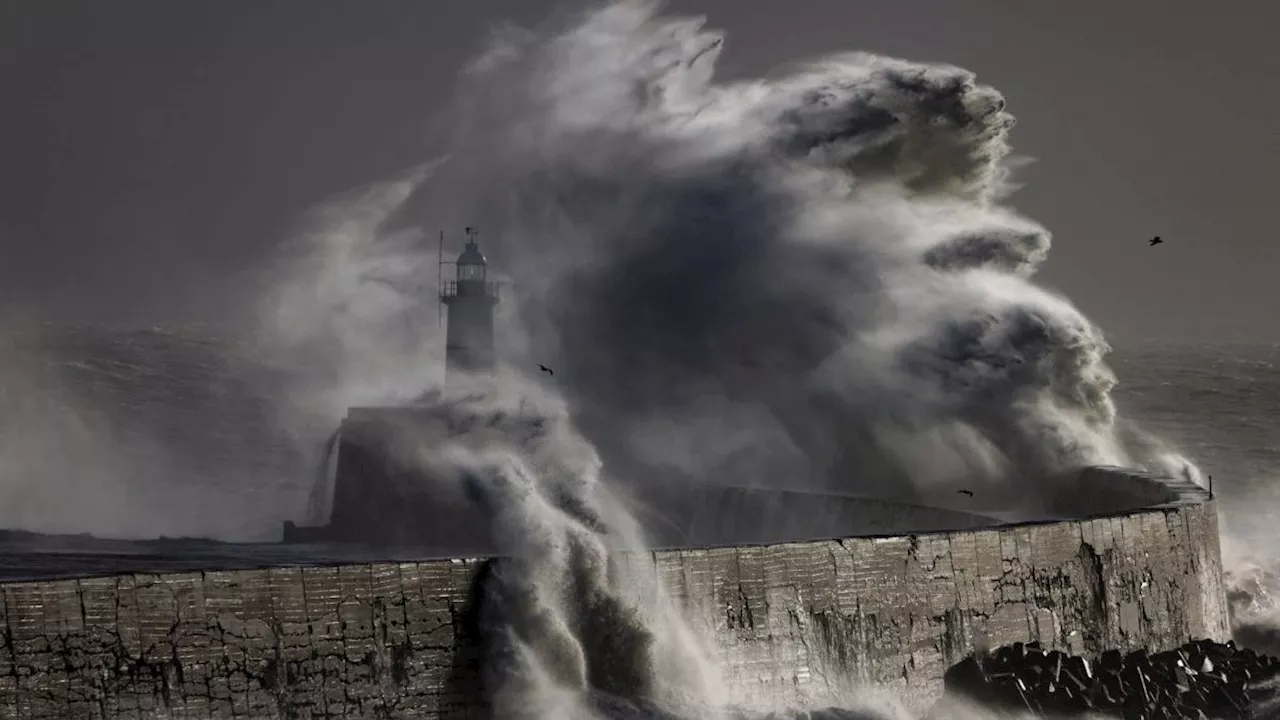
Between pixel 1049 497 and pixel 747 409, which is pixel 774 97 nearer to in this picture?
pixel 747 409

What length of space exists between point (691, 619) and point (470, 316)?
20629 mm

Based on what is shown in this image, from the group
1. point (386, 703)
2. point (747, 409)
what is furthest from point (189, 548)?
point (386, 703)

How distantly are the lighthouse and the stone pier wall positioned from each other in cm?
1651

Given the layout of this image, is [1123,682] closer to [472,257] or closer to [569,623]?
[569,623]

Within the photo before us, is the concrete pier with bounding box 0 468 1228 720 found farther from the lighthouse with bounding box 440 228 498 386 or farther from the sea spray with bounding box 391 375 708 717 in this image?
the lighthouse with bounding box 440 228 498 386

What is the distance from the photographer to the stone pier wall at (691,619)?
404 inches

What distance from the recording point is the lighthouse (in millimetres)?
32531

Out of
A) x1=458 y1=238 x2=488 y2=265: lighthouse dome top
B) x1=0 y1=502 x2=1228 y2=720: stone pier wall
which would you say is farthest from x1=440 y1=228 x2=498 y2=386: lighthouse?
x1=0 y1=502 x2=1228 y2=720: stone pier wall

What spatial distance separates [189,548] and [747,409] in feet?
27.6

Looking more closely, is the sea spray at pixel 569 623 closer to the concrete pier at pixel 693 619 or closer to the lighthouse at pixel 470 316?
the concrete pier at pixel 693 619

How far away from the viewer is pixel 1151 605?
16328 millimetres

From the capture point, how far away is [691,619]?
1262 centimetres

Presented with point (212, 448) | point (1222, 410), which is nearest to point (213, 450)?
point (212, 448)

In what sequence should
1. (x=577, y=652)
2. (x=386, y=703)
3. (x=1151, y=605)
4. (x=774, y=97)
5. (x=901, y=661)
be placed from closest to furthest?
(x=386, y=703)
(x=577, y=652)
(x=901, y=661)
(x=1151, y=605)
(x=774, y=97)
